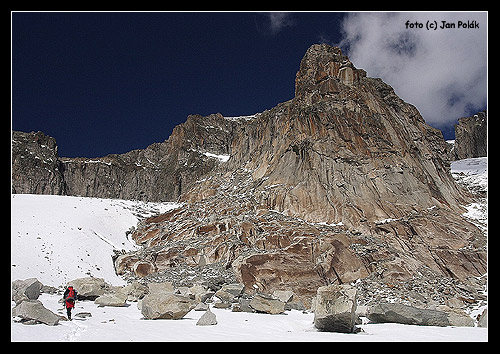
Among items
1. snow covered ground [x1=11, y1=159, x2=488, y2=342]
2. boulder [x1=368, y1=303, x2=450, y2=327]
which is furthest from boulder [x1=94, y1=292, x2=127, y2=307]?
boulder [x1=368, y1=303, x2=450, y2=327]

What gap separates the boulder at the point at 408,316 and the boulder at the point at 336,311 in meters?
1.61

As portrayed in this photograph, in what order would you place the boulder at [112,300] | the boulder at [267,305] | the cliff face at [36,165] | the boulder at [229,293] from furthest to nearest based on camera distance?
1. the cliff face at [36,165]
2. the boulder at [229,293]
3. the boulder at [112,300]
4. the boulder at [267,305]

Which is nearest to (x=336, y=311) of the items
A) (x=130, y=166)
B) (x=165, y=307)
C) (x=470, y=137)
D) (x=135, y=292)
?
(x=165, y=307)

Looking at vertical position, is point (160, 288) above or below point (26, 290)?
below

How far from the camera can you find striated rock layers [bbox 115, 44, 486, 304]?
2162 centimetres

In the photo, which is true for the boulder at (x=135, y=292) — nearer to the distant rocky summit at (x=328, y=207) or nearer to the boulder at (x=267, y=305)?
the distant rocky summit at (x=328, y=207)

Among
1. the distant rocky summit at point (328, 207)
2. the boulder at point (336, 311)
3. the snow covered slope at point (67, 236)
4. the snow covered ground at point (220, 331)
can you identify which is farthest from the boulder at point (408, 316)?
the snow covered slope at point (67, 236)

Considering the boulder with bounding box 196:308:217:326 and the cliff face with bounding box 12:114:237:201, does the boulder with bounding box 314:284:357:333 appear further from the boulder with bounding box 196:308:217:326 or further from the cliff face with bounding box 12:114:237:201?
the cliff face with bounding box 12:114:237:201

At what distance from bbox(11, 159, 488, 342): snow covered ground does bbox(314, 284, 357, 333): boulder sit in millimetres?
325

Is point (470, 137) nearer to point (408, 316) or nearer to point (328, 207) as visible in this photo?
point (328, 207)

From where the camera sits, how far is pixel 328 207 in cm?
2709

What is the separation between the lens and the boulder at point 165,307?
11.1 metres

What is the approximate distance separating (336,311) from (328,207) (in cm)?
1815
